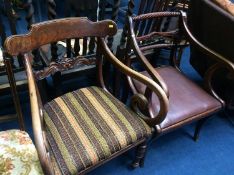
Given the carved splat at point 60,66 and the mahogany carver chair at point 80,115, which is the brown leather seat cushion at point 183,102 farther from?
the carved splat at point 60,66

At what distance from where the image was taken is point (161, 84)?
1.11 metres

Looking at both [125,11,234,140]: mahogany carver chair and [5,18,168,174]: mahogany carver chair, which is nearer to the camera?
[5,18,168,174]: mahogany carver chair

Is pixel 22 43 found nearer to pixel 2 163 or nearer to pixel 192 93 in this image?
pixel 2 163

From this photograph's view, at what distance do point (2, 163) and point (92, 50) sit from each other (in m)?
0.79

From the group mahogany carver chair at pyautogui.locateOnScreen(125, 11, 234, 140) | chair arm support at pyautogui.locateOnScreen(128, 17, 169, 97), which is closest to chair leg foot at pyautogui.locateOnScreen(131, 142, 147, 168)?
mahogany carver chair at pyautogui.locateOnScreen(125, 11, 234, 140)

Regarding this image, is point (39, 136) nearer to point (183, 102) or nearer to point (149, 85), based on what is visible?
point (149, 85)

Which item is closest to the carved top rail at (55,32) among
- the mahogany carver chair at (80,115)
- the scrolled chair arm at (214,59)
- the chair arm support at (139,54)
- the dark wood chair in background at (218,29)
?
the mahogany carver chair at (80,115)

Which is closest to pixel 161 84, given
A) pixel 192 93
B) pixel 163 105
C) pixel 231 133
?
pixel 163 105

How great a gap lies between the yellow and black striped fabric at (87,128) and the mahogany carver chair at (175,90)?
0.40 feet

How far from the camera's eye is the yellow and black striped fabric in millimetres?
972

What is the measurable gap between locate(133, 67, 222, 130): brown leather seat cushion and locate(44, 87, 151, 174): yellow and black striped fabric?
17 centimetres

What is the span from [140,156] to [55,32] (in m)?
0.78

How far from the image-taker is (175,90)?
54.7 inches

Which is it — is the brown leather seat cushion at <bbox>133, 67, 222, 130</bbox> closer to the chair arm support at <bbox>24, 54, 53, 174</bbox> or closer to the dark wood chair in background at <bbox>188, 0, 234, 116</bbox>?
the dark wood chair in background at <bbox>188, 0, 234, 116</bbox>
